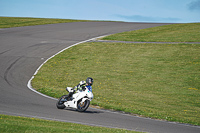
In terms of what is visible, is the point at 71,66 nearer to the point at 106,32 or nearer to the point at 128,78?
the point at 128,78

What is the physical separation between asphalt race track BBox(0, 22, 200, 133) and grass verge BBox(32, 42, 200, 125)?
132 cm

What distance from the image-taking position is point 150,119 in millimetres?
13625

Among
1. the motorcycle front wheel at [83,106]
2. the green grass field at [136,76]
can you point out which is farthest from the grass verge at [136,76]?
the motorcycle front wheel at [83,106]

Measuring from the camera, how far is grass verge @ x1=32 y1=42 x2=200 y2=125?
653 inches

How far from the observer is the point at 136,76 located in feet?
80.0

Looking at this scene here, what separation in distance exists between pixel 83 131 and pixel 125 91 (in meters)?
11.4

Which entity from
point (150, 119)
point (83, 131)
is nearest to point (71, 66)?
point (150, 119)

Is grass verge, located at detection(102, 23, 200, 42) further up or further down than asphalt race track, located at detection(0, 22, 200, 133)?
further up

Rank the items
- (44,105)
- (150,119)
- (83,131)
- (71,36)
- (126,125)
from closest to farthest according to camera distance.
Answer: (83,131), (126,125), (150,119), (44,105), (71,36)

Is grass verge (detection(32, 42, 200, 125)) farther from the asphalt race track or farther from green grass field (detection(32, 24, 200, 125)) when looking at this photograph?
the asphalt race track

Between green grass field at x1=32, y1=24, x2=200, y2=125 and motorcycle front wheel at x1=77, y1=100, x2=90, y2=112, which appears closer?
motorcycle front wheel at x1=77, y1=100, x2=90, y2=112

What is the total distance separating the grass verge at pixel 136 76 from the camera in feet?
54.4

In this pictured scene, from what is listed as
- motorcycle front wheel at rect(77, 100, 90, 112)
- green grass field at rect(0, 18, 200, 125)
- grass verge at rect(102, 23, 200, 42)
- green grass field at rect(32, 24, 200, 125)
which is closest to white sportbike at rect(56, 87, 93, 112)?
motorcycle front wheel at rect(77, 100, 90, 112)

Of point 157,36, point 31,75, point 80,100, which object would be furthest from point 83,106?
point 157,36
